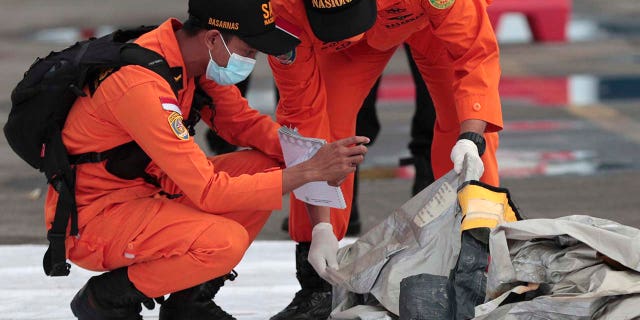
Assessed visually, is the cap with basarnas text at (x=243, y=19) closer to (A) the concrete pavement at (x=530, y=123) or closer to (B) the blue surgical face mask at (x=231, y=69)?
(B) the blue surgical face mask at (x=231, y=69)

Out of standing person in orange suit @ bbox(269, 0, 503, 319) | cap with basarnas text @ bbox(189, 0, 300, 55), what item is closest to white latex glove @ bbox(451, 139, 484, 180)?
standing person in orange suit @ bbox(269, 0, 503, 319)

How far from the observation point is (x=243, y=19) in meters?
3.64

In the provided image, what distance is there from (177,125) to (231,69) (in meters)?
0.28

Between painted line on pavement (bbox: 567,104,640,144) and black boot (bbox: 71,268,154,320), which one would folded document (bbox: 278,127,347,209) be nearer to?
black boot (bbox: 71,268,154,320)

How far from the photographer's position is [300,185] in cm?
371

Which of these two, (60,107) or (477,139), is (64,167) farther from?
(477,139)

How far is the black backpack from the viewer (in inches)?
142

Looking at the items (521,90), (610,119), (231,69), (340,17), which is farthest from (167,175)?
(521,90)

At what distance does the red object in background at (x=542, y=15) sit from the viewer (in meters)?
9.99

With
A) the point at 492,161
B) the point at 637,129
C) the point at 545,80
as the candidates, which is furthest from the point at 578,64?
the point at 492,161

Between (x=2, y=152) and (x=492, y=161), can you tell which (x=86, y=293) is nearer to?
(x=492, y=161)

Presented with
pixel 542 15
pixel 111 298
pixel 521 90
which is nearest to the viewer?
pixel 111 298

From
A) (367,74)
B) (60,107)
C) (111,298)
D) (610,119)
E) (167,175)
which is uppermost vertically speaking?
(60,107)

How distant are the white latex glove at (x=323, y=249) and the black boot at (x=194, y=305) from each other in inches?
13.3
